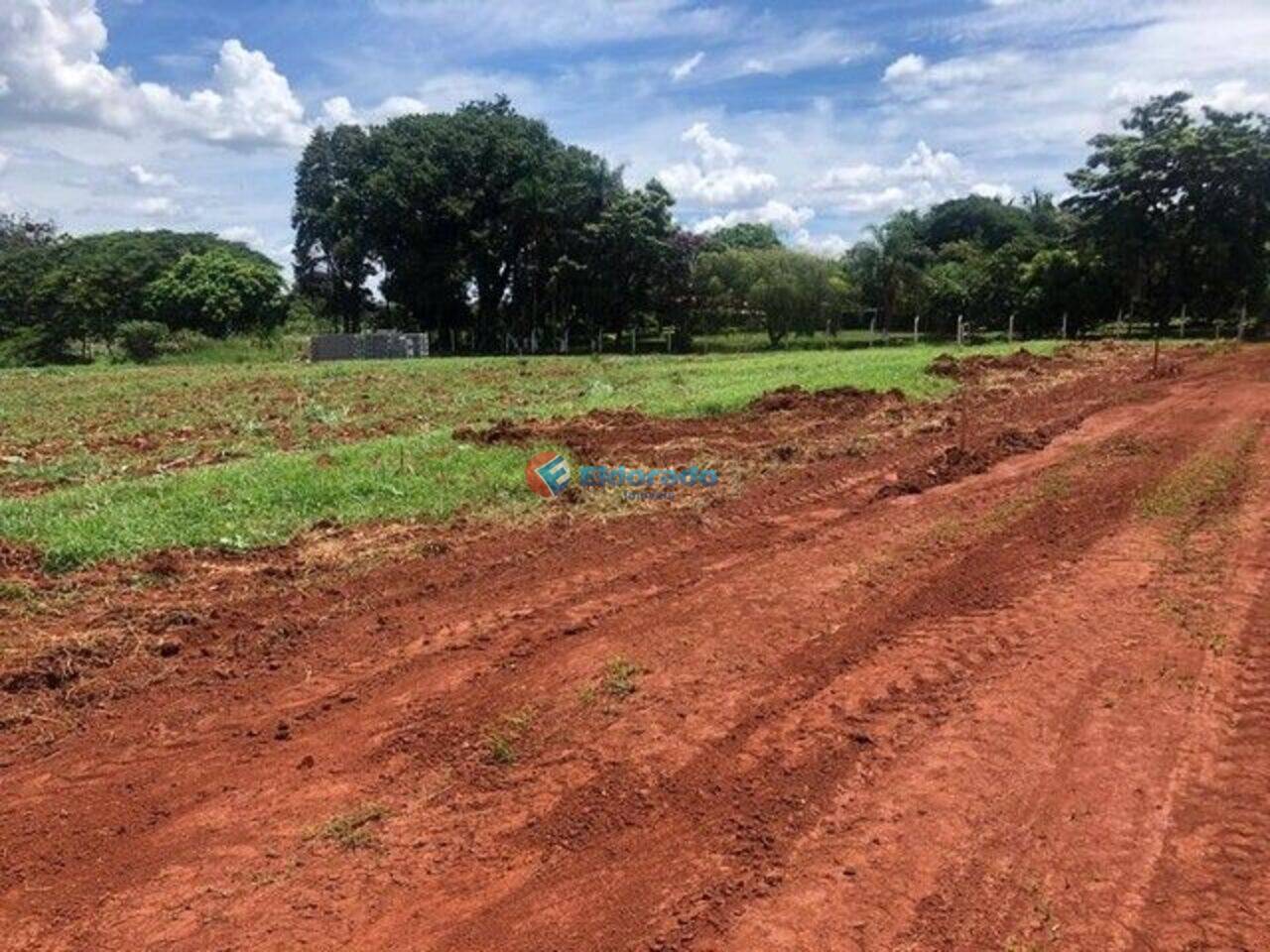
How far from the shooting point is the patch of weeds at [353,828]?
3715 millimetres

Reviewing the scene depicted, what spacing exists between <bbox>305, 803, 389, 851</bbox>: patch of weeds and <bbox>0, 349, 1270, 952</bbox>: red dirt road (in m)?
0.02

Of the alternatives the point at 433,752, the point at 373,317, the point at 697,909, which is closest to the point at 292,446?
the point at 433,752

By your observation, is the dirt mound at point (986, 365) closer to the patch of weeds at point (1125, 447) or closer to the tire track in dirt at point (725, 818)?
the patch of weeds at point (1125, 447)

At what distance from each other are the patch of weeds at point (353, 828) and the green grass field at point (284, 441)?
4696 mm

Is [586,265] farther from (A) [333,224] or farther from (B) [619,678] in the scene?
(B) [619,678]

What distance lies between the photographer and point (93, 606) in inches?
258

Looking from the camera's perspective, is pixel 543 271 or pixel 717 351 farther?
pixel 543 271

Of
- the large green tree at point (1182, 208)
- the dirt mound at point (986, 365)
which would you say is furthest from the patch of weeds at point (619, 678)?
the large green tree at point (1182, 208)

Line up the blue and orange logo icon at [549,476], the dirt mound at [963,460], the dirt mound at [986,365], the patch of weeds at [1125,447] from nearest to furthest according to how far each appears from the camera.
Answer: the dirt mound at [963,460], the blue and orange logo icon at [549,476], the patch of weeds at [1125,447], the dirt mound at [986,365]

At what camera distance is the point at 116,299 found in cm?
5775

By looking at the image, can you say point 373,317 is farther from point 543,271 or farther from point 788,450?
point 788,450

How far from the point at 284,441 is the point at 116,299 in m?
50.9

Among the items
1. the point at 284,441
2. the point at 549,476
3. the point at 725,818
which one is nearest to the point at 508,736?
the point at 725,818

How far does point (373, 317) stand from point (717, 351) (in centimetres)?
2593
